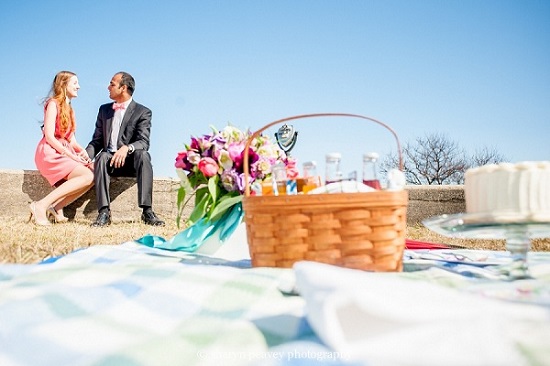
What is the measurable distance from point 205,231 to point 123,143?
3208 millimetres

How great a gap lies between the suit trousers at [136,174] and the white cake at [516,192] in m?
3.84

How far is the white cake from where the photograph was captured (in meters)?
1.29

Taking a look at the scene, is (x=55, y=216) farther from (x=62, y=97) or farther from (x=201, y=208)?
(x=201, y=208)

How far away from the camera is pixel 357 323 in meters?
0.70

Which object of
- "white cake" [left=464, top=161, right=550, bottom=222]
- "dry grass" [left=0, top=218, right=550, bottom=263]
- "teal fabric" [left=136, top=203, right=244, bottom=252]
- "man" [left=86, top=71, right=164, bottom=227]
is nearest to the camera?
"white cake" [left=464, top=161, right=550, bottom=222]

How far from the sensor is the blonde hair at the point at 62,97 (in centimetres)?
489

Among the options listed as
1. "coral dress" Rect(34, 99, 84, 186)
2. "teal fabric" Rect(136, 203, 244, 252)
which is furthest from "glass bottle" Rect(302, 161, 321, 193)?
"coral dress" Rect(34, 99, 84, 186)

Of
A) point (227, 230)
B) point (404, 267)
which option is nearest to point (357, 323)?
point (404, 267)

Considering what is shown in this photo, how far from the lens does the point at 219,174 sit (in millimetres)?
2072

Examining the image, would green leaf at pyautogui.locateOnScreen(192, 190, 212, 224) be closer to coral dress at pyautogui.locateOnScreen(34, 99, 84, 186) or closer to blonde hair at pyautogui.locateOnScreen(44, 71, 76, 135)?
coral dress at pyautogui.locateOnScreen(34, 99, 84, 186)

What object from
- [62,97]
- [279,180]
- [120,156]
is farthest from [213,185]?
[62,97]

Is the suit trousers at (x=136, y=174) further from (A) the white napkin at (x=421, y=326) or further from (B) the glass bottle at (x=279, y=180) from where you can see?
(A) the white napkin at (x=421, y=326)

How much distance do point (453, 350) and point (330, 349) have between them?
18cm

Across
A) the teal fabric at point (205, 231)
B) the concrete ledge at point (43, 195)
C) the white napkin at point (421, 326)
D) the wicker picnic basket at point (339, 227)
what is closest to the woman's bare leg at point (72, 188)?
the concrete ledge at point (43, 195)
